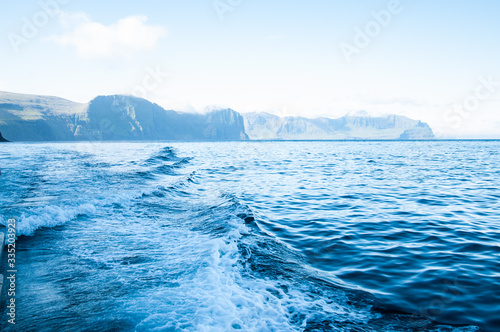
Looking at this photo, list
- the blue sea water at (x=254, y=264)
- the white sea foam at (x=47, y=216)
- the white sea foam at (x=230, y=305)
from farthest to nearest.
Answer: the white sea foam at (x=47, y=216), the blue sea water at (x=254, y=264), the white sea foam at (x=230, y=305)

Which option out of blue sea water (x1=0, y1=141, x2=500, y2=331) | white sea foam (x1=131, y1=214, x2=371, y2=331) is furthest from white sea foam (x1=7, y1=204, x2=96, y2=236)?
white sea foam (x1=131, y1=214, x2=371, y2=331)

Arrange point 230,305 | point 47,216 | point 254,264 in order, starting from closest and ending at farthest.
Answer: point 230,305
point 254,264
point 47,216

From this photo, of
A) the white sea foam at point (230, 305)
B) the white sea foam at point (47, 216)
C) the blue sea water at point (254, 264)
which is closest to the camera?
the white sea foam at point (230, 305)

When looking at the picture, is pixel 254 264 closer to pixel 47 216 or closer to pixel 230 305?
pixel 230 305

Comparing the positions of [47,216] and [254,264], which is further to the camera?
[47,216]

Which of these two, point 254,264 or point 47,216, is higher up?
point 254,264

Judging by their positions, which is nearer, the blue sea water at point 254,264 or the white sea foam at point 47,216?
the blue sea water at point 254,264

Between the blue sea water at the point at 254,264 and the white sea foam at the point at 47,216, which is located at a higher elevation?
the blue sea water at the point at 254,264

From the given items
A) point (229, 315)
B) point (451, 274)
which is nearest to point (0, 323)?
point (229, 315)

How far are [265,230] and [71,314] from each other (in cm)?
694

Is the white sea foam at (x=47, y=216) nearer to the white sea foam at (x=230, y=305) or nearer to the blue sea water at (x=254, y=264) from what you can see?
the blue sea water at (x=254, y=264)

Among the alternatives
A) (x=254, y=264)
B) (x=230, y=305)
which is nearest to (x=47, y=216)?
(x=254, y=264)

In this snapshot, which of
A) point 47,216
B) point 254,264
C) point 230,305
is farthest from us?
point 47,216

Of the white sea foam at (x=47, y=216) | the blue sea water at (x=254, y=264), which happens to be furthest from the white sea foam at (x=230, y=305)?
the white sea foam at (x=47, y=216)
